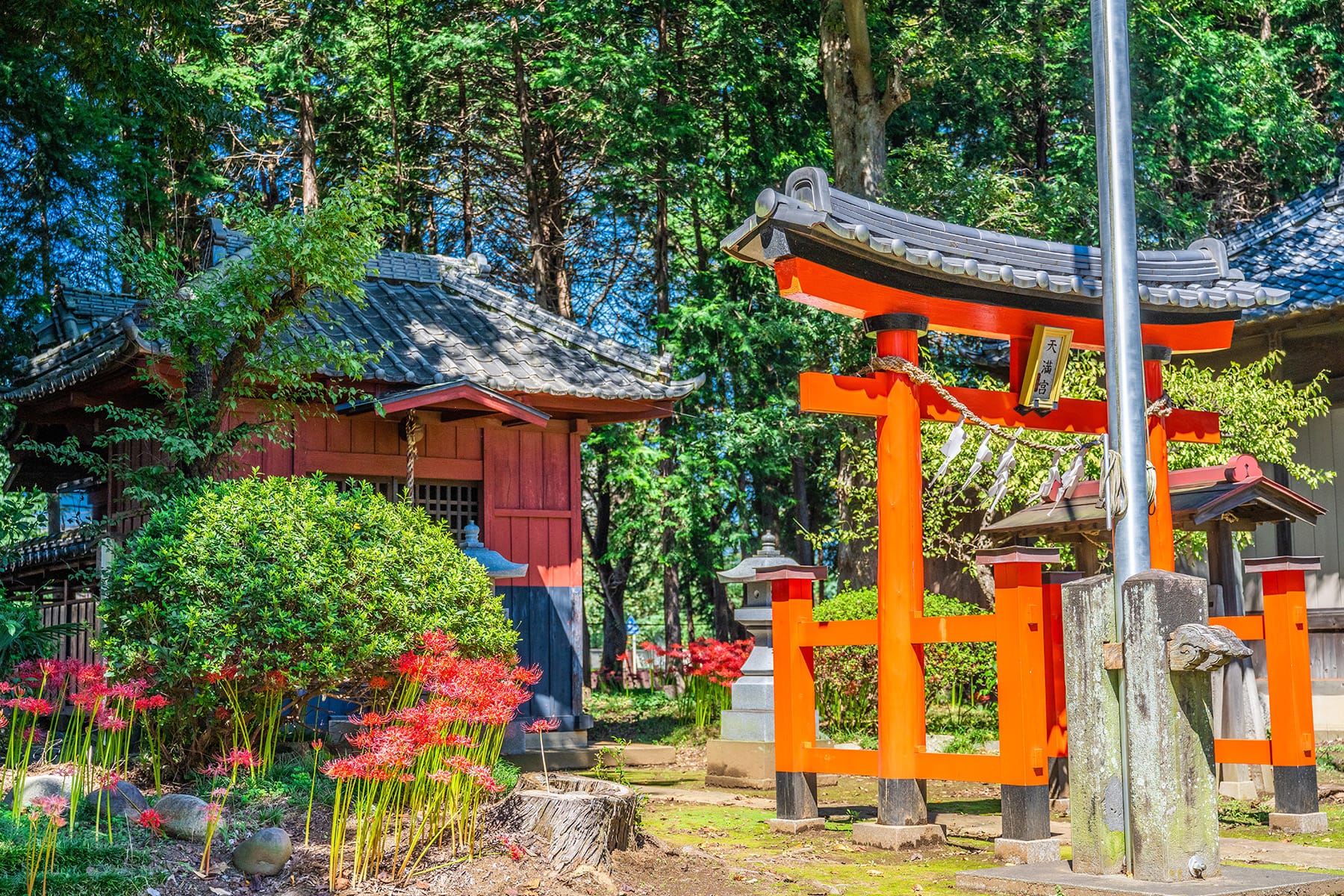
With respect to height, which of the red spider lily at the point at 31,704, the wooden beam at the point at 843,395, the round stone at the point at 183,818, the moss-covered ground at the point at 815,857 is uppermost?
the wooden beam at the point at 843,395

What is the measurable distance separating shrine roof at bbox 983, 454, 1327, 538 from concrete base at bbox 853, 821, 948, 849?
9.00ft

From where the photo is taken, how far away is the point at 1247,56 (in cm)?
1587

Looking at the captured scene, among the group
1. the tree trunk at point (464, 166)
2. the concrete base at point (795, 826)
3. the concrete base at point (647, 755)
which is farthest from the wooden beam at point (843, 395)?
the tree trunk at point (464, 166)

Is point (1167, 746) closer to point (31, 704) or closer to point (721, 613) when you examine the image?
point (31, 704)

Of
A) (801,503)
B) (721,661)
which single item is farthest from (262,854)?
(801,503)

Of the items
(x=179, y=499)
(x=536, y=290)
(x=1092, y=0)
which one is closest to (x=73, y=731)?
(x=179, y=499)

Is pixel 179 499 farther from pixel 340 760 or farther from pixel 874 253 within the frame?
pixel 874 253

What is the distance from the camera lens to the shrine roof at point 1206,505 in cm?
893

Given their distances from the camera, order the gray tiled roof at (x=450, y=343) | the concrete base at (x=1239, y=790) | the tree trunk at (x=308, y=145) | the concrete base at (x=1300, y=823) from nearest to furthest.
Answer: the concrete base at (x=1300, y=823)
the concrete base at (x=1239, y=790)
the gray tiled roof at (x=450, y=343)
the tree trunk at (x=308, y=145)

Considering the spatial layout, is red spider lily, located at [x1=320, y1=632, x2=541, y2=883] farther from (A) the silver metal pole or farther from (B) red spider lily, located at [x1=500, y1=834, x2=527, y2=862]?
(A) the silver metal pole

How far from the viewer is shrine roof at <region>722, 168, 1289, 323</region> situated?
→ 22.9ft

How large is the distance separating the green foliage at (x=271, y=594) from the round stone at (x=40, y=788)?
2.48 feet

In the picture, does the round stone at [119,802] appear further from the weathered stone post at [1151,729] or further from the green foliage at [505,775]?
the weathered stone post at [1151,729]

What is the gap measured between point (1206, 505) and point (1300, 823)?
92.9 inches
